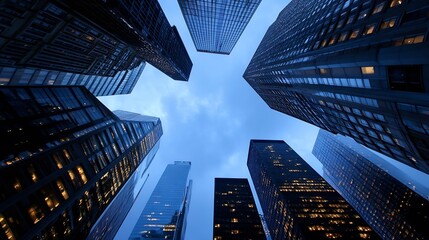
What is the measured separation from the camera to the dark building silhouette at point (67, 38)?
3747 cm

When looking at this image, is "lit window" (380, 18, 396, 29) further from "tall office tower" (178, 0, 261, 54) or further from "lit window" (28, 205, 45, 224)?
"tall office tower" (178, 0, 261, 54)

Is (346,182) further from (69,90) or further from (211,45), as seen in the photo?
(69,90)

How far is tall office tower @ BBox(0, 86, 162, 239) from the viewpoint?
96.0 ft

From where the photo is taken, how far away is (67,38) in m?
50.4

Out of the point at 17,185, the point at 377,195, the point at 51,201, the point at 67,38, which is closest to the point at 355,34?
the point at 17,185

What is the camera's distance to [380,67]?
78.6 ft

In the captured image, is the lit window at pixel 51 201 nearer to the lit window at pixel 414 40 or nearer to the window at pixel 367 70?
the window at pixel 367 70

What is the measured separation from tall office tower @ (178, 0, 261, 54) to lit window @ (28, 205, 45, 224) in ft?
274

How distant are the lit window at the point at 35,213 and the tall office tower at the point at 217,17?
274 feet

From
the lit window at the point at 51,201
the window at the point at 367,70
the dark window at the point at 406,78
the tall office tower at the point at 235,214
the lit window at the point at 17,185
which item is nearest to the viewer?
the dark window at the point at 406,78

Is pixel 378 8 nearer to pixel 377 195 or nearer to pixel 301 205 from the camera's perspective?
pixel 301 205

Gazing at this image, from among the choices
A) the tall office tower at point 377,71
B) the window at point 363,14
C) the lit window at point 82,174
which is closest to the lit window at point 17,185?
the lit window at point 82,174

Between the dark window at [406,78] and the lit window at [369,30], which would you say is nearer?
the dark window at [406,78]

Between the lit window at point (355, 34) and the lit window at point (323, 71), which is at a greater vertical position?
the lit window at point (355, 34)
